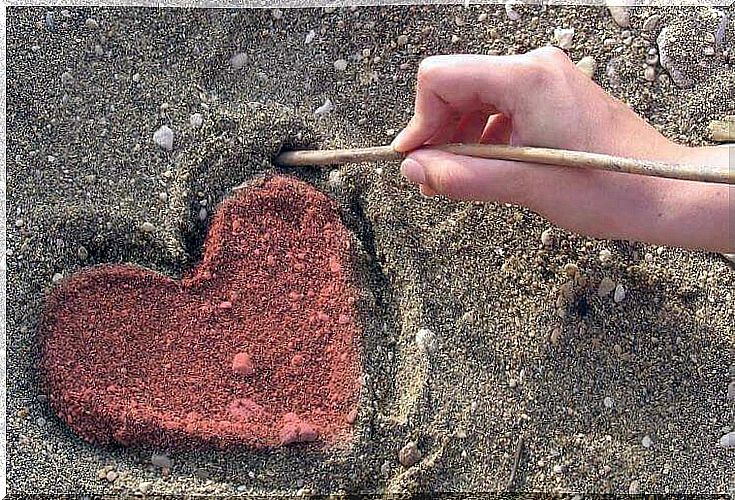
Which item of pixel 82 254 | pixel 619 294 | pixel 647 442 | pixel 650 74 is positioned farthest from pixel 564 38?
pixel 82 254

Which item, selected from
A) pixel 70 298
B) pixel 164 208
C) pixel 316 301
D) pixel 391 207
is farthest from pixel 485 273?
pixel 70 298

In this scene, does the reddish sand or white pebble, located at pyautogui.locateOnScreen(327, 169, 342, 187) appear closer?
the reddish sand

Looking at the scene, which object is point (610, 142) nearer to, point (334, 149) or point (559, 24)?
point (559, 24)

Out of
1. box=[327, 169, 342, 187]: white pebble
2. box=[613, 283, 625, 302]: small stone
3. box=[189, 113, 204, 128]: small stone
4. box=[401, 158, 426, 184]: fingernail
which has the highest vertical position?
box=[189, 113, 204, 128]: small stone

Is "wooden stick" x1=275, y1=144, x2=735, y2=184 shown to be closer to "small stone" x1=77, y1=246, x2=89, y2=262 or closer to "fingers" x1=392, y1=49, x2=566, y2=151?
"fingers" x1=392, y1=49, x2=566, y2=151

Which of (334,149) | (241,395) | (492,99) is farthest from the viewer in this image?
(334,149)

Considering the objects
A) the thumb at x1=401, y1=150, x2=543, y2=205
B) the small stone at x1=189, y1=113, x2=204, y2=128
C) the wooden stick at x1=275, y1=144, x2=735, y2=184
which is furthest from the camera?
the small stone at x1=189, y1=113, x2=204, y2=128

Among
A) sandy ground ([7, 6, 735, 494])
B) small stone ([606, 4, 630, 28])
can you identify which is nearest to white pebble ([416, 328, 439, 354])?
sandy ground ([7, 6, 735, 494])
